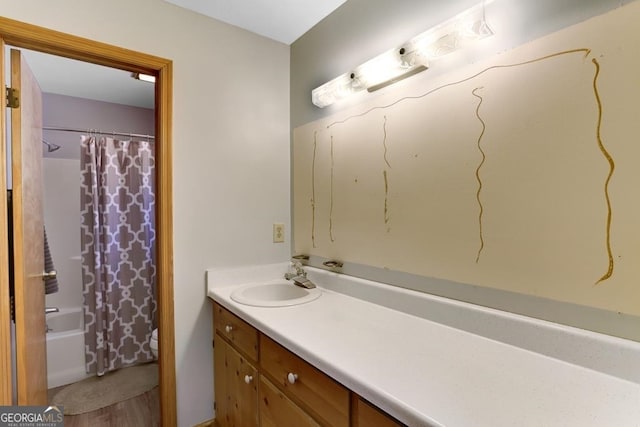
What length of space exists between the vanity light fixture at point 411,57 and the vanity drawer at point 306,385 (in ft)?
3.78

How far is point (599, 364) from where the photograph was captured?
77cm

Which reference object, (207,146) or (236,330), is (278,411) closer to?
(236,330)

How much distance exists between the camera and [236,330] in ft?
4.61

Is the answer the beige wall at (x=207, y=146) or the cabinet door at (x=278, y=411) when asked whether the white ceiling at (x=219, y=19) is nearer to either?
the beige wall at (x=207, y=146)

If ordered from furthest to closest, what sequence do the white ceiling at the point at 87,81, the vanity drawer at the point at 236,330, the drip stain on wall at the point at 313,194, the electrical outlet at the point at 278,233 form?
the white ceiling at the point at 87,81 < the electrical outlet at the point at 278,233 < the drip stain on wall at the point at 313,194 < the vanity drawer at the point at 236,330

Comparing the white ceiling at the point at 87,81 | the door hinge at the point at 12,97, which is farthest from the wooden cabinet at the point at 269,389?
the white ceiling at the point at 87,81

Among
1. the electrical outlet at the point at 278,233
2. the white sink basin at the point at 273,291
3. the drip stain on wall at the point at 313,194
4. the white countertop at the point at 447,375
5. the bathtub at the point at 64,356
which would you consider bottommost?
the bathtub at the point at 64,356

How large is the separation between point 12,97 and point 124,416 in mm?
1858

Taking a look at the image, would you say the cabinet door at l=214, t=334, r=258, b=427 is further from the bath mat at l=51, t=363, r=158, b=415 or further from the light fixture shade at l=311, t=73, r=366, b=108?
the light fixture shade at l=311, t=73, r=366, b=108

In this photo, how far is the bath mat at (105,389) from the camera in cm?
199

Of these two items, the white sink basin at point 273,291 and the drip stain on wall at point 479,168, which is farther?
the white sink basin at point 273,291

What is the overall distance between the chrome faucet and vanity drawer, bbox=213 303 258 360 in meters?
0.40

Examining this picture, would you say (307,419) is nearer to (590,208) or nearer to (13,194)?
(590,208)

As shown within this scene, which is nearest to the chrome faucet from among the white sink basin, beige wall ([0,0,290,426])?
the white sink basin
